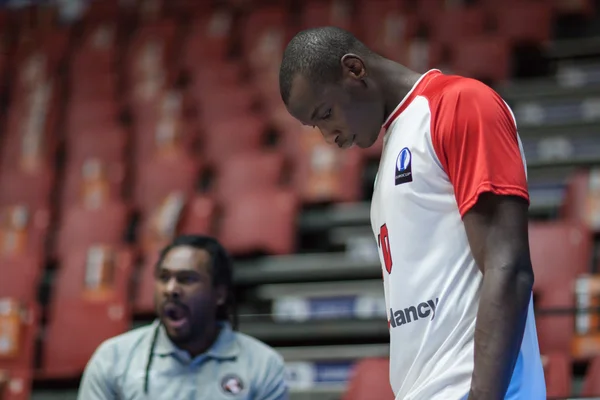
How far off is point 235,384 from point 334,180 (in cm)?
214

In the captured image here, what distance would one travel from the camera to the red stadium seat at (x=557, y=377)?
99.2 inches

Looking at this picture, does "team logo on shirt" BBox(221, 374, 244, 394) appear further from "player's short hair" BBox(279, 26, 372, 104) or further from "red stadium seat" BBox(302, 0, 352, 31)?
"red stadium seat" BBox(302, 0, 352, 31)

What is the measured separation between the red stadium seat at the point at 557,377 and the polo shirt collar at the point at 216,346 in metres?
0.87

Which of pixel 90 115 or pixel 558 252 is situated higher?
pixel 90 115

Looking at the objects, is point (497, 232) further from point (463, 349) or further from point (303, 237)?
point (303, 237)

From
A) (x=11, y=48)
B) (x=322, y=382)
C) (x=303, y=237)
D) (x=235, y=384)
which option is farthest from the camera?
(x=11, y=48)

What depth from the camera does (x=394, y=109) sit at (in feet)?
4.19

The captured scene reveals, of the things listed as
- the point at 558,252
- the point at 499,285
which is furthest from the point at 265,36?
the point at 499,285

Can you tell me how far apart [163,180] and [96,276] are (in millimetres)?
1041

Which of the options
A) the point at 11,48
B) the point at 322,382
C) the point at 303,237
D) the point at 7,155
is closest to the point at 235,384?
the point at 322,382

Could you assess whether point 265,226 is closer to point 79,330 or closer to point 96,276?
point 96,276

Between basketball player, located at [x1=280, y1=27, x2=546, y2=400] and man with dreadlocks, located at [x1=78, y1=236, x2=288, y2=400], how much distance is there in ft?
4.01

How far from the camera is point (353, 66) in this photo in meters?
1.25

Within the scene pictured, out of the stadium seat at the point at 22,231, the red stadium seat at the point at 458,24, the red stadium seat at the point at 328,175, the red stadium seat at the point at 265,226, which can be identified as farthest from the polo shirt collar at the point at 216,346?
the red stadium seat at the point at 458,24
